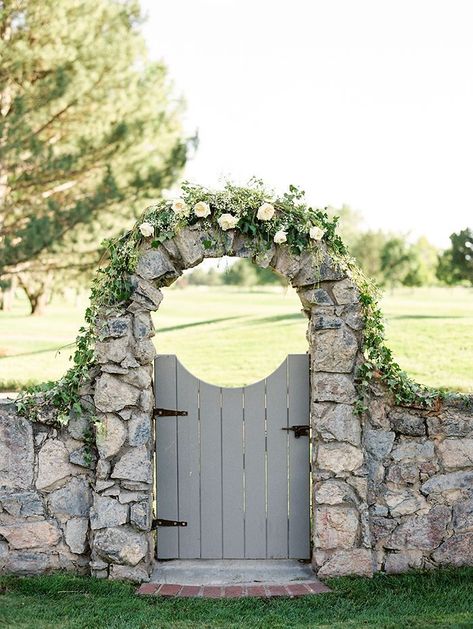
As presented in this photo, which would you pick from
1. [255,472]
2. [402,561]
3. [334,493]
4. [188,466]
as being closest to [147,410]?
[188,466]

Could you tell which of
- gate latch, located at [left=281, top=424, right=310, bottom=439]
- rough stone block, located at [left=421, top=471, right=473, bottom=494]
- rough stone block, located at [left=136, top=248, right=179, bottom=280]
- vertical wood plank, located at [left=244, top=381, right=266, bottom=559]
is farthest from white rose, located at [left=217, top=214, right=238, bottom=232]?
rough stone block, located at [left=421, top=471, right=473, bottom=494]

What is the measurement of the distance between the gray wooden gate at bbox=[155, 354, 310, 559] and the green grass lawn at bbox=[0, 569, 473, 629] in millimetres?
616

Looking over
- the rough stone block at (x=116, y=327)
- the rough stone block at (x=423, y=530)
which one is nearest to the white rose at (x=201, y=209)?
the rough stone block at (x=116, y=327)

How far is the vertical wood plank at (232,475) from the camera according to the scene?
5.42 m

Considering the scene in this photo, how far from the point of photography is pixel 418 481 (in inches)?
207

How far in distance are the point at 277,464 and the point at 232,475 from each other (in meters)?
0.35

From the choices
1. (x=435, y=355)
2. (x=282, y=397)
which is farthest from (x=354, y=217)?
(x=282, y=397)

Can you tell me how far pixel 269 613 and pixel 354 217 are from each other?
48.1m

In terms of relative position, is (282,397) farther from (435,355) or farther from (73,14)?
(73,14)

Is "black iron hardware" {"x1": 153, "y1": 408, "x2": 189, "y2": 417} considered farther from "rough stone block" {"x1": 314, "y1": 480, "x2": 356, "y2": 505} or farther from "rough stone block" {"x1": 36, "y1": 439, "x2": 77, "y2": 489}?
"rough stone block" {"x1": 314, "y1": 480, "x2": 356, "y2": 505}

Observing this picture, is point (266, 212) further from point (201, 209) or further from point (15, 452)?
point (15, 452)

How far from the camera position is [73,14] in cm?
1423

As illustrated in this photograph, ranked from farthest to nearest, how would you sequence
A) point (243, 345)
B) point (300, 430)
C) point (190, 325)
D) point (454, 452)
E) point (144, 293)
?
point (190, 325) < point (243, 345) < point (300, 430) < point (454, 452) < point (144, 293)

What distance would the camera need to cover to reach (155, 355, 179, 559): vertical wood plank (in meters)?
5.43
